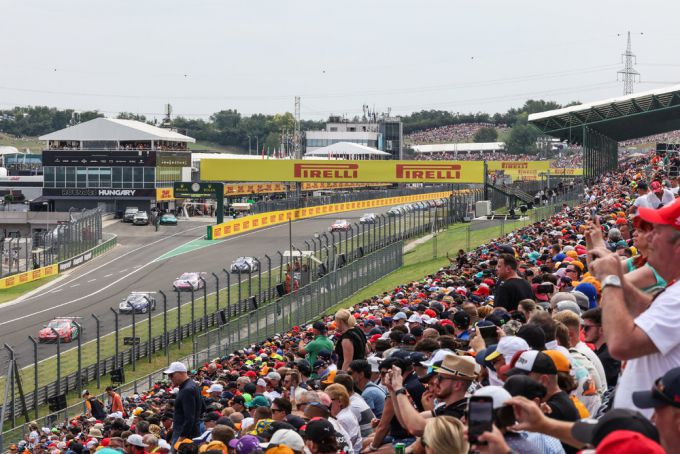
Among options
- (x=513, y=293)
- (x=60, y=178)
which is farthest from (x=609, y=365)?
(x=60, y=178)

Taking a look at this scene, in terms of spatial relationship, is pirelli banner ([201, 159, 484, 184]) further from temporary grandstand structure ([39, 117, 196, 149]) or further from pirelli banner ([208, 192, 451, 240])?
temporary grandstand structure ([39, 117, 196, 149])

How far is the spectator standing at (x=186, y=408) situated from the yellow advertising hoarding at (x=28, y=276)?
52024 millimetres

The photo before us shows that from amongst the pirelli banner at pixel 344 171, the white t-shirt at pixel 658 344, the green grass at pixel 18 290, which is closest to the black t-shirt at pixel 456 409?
the white t-shirt at pixel 658 344

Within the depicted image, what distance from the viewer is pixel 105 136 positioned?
112875mm

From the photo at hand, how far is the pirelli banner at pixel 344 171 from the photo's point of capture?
8175 cm

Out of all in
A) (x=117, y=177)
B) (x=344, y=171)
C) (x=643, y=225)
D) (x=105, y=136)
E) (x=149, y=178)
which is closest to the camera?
(x=643, y=225)

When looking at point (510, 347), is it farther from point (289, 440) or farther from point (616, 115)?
point (616, 115)

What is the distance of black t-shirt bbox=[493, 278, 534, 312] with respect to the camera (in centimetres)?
1122

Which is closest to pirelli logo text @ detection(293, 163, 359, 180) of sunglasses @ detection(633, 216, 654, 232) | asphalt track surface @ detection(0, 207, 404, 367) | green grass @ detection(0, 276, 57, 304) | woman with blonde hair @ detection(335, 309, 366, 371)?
asphalt track surface @ detection(0, 207, 404, 367)

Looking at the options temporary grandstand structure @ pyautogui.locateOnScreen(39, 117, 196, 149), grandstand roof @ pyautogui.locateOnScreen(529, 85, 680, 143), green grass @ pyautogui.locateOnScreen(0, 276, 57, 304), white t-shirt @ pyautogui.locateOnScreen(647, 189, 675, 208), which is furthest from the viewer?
temporary grandstand structure @ pyautogui.locateOnScreen(39, 117, 196, 149)

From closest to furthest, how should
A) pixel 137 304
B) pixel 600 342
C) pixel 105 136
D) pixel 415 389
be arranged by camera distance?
pixel 600 342 → pixel 415 389 → pixel 137 304 → pixel 105 136

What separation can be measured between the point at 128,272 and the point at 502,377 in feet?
193

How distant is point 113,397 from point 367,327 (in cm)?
990

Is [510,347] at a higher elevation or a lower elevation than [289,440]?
higher
